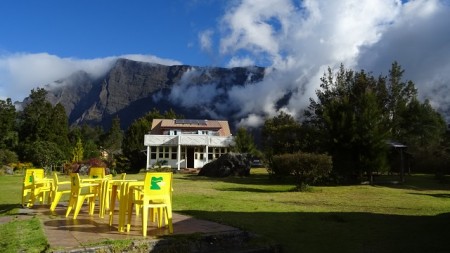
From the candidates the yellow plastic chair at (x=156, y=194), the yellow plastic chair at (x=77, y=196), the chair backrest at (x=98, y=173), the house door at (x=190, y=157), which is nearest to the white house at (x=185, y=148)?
the house door at (x=190, y=157)

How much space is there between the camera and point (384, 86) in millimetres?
37031

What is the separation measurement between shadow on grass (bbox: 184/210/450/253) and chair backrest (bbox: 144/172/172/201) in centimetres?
178

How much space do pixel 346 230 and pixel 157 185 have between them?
4.15 meters

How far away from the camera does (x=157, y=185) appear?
6.36 metres

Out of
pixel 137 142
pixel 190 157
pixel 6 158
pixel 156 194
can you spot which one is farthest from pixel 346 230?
pixel 137 142

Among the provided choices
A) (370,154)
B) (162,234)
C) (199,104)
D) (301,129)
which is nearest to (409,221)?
(162,234)

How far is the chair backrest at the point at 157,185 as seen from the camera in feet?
20.4

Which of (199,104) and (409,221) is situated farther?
(199,104)

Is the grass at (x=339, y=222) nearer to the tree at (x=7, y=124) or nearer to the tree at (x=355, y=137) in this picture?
the tree at (x=355, y=137)

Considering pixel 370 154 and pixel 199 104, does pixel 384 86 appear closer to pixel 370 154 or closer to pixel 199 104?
pixel 370 154

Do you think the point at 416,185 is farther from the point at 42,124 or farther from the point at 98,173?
the point at 42,124

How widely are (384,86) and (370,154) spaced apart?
53.4ft

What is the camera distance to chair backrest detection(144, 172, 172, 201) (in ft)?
20.4

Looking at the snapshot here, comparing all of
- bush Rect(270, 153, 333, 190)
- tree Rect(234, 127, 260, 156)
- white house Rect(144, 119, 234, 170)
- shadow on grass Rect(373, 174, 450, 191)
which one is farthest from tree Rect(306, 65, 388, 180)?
tree Rect(234, 127, 260, 156)
